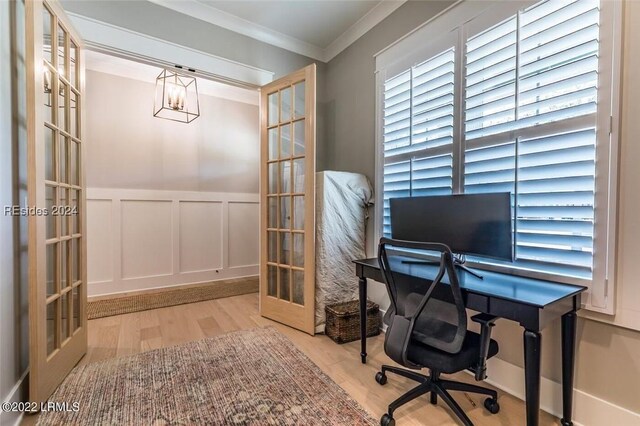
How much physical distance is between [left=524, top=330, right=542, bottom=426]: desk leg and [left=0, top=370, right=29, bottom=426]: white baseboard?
7.75 feet

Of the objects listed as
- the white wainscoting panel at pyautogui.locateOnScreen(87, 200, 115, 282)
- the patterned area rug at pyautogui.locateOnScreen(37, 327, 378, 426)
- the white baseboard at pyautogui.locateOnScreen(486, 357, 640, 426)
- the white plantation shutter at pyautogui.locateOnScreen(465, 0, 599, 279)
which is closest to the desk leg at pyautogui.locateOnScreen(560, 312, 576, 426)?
the white baseboard at pyautogui.locateOnScreen(486, 357, 640, 426)

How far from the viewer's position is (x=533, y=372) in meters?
1.19

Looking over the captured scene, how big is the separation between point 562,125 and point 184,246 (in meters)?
4.19

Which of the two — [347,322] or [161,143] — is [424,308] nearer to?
[347,322]

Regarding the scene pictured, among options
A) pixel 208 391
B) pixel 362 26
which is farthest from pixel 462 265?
pixel 362 26

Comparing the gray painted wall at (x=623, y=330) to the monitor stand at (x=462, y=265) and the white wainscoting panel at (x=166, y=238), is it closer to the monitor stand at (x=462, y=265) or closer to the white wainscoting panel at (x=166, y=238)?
the monitor stand at (x=462, y=265)

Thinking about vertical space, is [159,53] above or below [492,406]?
above

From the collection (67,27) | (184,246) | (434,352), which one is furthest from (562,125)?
(184,246)

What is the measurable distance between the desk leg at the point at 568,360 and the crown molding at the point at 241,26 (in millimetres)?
3294

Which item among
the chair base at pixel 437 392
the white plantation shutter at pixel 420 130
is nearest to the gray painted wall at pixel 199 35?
the white plantation shutter at pixel 420 130

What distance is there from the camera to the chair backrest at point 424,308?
4.15 feet

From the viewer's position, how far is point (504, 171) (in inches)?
68.7

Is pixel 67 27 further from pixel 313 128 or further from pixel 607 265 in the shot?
pixel 607 265

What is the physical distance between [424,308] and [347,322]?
109 cm
